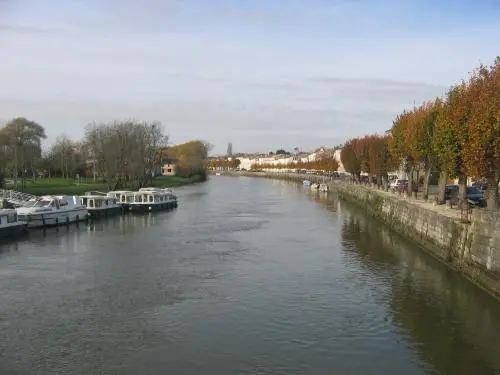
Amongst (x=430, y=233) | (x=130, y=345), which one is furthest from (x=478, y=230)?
(x=130, y=345)

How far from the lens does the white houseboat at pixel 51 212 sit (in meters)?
39.8

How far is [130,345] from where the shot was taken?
15.8m

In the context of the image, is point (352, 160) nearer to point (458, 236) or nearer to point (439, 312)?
point (458, 236)

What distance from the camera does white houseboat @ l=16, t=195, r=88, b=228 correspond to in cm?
3984

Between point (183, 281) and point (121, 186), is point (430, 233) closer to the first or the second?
point (183, 281)

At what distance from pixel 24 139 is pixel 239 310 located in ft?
260

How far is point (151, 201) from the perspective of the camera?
178ft

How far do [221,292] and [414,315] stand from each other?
6.81 m

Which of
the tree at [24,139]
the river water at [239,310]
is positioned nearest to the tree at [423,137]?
the river water at [239,310]

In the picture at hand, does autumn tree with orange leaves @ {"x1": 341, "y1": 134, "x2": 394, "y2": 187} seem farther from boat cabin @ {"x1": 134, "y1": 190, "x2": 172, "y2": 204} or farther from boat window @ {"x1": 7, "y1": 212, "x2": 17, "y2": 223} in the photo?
boat window @ {"x1": 7, "y1": 212, "x2": 17, "y2": 223}

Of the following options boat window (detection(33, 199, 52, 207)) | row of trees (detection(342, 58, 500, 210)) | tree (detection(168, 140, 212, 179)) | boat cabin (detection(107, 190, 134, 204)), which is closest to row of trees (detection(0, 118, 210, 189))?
boat cabin (detection(107, 190, 134, 204))

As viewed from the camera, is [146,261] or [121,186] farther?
[121,186]

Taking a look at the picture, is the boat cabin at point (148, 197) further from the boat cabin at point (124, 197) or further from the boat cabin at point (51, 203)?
the boat cabin at point (51, 203)

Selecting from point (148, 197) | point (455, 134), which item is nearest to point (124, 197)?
point (148, 197)
